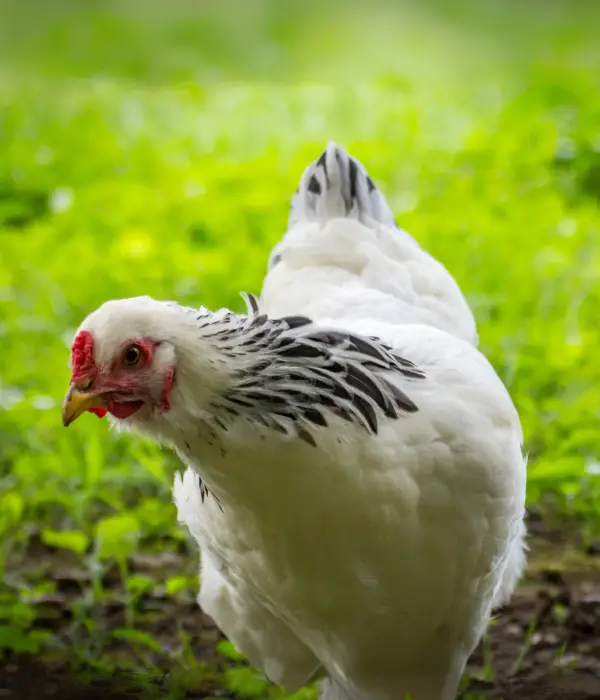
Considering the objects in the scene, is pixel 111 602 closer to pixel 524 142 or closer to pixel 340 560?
pixel 340 560

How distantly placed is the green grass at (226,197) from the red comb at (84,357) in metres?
0.30

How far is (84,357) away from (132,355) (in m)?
0.06

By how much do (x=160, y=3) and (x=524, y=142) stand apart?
3291 mm

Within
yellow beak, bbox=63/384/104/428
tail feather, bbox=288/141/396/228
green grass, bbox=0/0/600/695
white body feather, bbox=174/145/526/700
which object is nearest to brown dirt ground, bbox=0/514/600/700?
green grass, bbox=0/0/600/695

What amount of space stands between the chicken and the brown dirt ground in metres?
0.26

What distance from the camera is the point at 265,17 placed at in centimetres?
70

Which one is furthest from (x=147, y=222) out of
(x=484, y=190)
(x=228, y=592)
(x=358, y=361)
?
(x=358, y=361)

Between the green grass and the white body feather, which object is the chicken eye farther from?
the green grass

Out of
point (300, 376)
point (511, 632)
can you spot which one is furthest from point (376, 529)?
point (511, 632)

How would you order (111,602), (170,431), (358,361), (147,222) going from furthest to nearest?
(147,222) → (111,602) → (358,361) → (170,431)

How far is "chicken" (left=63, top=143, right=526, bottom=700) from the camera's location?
3.95 ft

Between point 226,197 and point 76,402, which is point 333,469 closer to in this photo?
point 76,402

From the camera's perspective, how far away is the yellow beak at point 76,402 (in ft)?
3.93

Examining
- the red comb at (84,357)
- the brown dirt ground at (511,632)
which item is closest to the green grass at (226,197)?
the brown dirt ground at (511,632)
